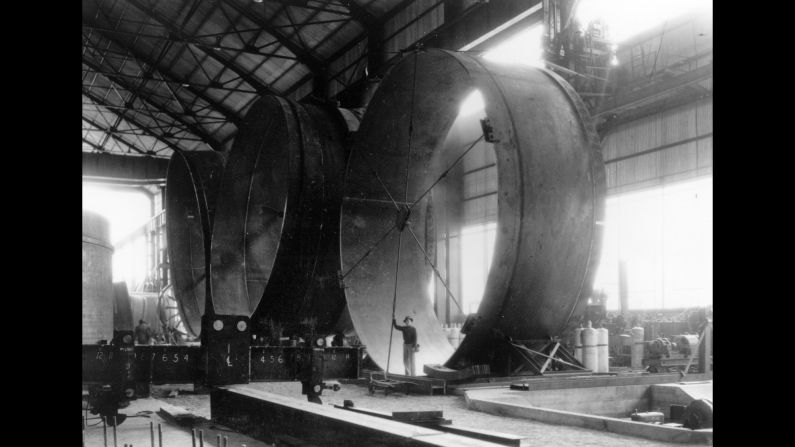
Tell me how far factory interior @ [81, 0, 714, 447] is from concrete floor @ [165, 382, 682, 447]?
0.16ft

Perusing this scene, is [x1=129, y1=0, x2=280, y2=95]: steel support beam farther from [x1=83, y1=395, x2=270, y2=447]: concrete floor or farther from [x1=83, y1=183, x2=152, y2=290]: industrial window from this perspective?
[x1=83, y1=395, x2=270, y2=447]: concrete floor

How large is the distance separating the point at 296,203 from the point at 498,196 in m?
3.71

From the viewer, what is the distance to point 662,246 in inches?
639

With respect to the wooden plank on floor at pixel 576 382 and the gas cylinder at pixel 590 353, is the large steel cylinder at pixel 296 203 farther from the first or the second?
the gas cylinder at pixel 590 353

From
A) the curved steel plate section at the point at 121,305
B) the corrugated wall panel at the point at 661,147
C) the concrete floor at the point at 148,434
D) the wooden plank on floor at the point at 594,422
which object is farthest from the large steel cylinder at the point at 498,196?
the corrugated wall panel at the point at 661,147

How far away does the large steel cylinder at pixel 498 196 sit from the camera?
7305 mm

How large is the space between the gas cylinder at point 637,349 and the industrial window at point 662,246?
11.8ft

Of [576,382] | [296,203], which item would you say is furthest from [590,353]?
[296,203]

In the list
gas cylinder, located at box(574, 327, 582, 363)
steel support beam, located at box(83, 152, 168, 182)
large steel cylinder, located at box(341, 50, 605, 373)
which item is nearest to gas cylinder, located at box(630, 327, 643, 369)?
gas cylinder, located at box(574, 327, 582, 363)

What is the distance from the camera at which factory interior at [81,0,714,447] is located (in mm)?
5453

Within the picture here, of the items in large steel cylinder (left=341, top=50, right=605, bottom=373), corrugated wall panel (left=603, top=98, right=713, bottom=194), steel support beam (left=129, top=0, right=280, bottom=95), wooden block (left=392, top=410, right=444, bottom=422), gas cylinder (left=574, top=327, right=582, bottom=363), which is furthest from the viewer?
steel support beam (left=129, top=0, right=280, bottom=95)

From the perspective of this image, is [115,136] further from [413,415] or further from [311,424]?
[413,415]

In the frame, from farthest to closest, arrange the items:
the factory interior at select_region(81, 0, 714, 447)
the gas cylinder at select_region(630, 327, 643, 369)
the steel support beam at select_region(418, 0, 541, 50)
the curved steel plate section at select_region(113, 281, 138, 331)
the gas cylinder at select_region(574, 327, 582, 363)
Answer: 1. the steel support beam at select_region(418, 0, 541, 50)
2. the gas cylinder at select_region(630, 327, 643, 369)
3. the curved steel plate section at select_region(113, 281, 138, 331)
4. the gas cylinder at select_region(574, 327, 582, 363)
5. the factory interior at select_region(81, 0, 714, 447)
